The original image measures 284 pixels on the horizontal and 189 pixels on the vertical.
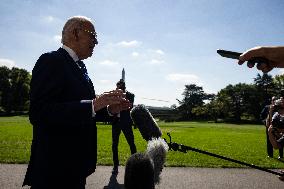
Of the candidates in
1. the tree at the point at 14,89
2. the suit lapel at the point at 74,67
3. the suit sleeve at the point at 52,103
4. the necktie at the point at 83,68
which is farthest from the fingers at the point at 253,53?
the tree at the point at 14,89

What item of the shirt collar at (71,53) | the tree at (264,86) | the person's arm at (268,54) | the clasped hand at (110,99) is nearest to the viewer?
the person's arm at (268,54)

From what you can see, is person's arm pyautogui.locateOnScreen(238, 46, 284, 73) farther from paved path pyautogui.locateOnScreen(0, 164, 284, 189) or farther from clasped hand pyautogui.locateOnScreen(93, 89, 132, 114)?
Answer: paved path pyautogui.locateOnScreen(0, 164, 284, 189)

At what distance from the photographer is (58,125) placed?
10.6ft

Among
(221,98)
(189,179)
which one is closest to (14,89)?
(221,98)

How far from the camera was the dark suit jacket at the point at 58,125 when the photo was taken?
317 centimetres

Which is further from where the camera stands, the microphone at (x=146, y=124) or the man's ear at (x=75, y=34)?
the microphone at (x=146, y=124)

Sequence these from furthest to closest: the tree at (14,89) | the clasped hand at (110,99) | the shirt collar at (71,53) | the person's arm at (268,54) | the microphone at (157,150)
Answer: the tree at (14,89), the microphone at (157,150), the shirt collar at (71,53), the clasped hand at (110,99), the person's arm at (268,54)

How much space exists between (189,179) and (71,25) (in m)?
6.04

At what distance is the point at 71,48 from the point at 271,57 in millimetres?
2372

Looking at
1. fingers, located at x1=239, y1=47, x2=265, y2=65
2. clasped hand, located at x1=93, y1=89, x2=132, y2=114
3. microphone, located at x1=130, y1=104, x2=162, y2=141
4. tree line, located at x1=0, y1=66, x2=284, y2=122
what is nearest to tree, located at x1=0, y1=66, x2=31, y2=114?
tree line, located at x1=0, y1=66, x2=284, y2=122

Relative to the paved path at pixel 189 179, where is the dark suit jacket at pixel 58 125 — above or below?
above

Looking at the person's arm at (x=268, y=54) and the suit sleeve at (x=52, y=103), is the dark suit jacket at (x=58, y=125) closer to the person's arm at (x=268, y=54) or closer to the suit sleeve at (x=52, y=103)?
the suit sleeve at (x=52, y=103)

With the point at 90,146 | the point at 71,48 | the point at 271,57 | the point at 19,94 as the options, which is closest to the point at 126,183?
the point at 90,146

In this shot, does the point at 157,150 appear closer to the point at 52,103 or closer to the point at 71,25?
the point at 52,103
